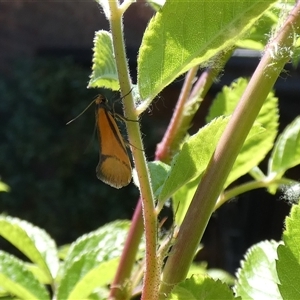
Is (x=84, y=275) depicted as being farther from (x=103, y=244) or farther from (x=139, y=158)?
(x=139, y=158)

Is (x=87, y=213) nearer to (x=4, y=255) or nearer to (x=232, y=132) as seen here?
(x=4, y=255)

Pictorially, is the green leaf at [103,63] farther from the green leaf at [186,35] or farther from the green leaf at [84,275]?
the green leaf at [84,275]

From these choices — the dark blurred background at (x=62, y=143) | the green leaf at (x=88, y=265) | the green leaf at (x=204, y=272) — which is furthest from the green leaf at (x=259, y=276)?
the dark blurred background at (x=62, y=143)

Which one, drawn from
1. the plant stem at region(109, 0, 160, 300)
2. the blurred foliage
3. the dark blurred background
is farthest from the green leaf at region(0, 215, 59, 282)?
the blurred foliage

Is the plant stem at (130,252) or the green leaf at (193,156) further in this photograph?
the plant stem at (130,252)

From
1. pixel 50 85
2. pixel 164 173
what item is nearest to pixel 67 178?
pixel 50 85

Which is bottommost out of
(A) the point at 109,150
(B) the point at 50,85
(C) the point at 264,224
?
(A) the point at 109,150

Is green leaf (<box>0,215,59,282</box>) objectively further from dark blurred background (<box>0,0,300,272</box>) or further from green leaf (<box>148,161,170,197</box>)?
dark blurred background (<box>0,0,300,272</box>)
